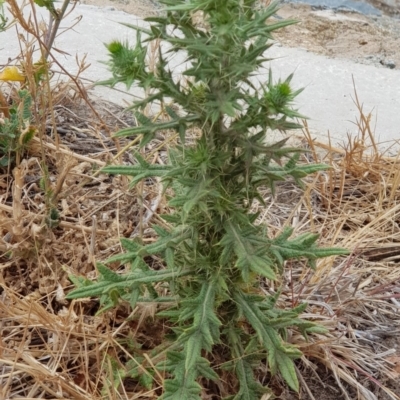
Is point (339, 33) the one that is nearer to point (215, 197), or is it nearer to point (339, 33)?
point (339, 33)

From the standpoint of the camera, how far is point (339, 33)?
502 centimetres

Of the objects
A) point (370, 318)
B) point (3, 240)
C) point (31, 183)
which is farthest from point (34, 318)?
point (370, 318)

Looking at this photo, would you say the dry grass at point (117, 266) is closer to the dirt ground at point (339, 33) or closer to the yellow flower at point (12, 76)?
the yellow flower at point (12, 76)

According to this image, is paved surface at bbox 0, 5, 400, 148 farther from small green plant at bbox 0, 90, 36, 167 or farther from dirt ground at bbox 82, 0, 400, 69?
small green plant at bbox 0, 90, 36, 167

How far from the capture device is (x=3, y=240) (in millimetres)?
1956

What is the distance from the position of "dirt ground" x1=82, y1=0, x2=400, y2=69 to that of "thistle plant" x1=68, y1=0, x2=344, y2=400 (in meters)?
2.92

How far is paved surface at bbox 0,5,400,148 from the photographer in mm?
3117

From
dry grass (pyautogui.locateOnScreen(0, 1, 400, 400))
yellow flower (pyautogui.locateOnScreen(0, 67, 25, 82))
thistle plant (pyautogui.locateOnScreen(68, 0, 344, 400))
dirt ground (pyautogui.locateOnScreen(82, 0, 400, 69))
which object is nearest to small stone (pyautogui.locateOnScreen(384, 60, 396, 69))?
dirt ground (pyautogui.locateOnScreen(82, 0, 400, 69))

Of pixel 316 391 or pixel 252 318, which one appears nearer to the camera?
pixel 252 318

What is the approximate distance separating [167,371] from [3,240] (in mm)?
677

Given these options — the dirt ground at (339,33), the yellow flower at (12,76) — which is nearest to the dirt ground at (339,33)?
the dirt ground at (339,33)

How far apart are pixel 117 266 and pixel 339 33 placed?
11.9 ft

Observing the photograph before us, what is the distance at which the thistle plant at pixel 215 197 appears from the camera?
1357 millimetres

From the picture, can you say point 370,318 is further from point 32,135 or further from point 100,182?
point 32,135
